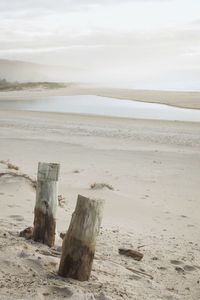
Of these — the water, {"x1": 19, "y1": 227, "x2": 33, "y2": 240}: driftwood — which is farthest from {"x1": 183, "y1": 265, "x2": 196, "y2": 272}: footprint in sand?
the water

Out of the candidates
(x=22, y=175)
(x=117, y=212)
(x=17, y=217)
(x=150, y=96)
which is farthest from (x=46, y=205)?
(x=150, y=96)

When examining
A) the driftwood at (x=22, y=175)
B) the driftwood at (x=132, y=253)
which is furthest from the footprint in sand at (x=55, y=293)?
the driftwood at (x=22, y=175)

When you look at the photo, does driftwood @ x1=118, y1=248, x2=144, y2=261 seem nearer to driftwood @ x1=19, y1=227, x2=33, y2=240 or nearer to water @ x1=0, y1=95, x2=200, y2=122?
driftwood @ x1=19, y1=227, x2=33, y2=240

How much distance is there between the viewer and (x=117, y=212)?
8555mm

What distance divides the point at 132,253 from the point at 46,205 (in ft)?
3.95

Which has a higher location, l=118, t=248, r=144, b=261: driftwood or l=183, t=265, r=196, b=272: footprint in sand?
l=118, t=248, r=144, b=261: driftwood

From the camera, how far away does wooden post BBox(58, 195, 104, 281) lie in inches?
189

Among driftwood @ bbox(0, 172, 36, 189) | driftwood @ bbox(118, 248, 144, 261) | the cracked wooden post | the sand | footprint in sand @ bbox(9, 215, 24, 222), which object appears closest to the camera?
the cracked wooden post

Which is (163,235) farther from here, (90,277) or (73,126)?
(73,126)

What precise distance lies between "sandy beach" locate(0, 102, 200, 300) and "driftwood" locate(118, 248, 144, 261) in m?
0.07

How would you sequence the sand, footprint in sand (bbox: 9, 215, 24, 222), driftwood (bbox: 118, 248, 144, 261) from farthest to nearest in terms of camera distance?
the sand → footprint in sand (bbox: 9, 215, 24, 222) → driftwood (bbox: 118, 248, 144, 261)

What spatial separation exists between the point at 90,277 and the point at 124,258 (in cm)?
103

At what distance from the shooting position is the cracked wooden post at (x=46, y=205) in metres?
5.71

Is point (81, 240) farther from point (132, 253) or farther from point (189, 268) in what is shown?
point (189, 268)
